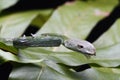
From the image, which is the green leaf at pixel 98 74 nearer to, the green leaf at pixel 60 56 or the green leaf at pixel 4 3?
the green leaf at pixel 60 56

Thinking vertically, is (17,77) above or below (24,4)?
below

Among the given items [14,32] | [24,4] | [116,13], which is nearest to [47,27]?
[14,32]

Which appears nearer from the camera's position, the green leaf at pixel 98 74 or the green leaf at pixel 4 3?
the green leaf at pixel 98 74

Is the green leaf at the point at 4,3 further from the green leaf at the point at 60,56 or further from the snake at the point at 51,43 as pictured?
the snake at the point at 51,43

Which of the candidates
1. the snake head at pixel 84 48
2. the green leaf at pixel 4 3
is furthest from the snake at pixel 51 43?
the green leaf at pixel 4 3

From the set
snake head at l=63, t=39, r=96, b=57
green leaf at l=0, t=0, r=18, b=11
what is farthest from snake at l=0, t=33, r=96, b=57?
green leaf at l=0, t=0, r=18, b=11

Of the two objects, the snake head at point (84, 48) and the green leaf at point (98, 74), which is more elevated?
the snake head at point (84, 48)

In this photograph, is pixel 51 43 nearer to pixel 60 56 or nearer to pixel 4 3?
pixel 60 56

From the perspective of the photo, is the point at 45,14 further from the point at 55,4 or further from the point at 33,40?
the point at 33,40

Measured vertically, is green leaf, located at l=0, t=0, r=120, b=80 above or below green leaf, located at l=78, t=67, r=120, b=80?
above

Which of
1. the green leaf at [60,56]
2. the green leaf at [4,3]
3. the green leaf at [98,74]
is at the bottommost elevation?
the green leaf at [98,74]

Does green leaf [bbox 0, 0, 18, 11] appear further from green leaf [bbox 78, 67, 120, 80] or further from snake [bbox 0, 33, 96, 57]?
green leaf [bbox 78, 67, 120, 80]
